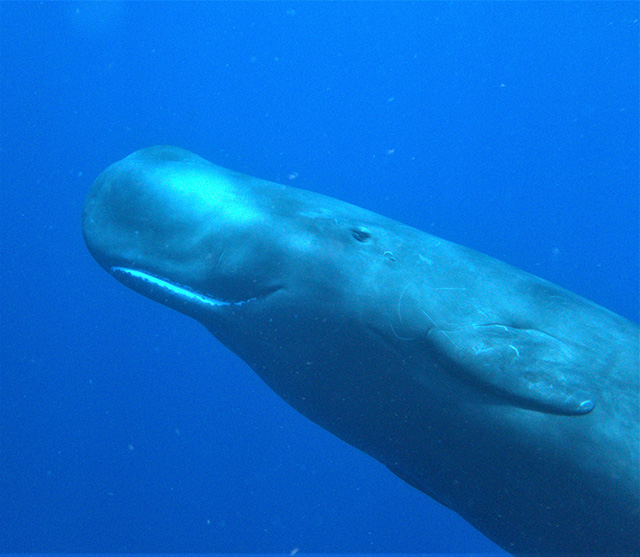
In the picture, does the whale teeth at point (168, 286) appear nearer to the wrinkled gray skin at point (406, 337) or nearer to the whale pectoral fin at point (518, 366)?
the wrinkled gray skin at point (406, 337)

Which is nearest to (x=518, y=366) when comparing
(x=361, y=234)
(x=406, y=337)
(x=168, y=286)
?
(x=406, y=337)

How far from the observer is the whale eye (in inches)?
165

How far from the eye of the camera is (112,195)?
13.4 feet

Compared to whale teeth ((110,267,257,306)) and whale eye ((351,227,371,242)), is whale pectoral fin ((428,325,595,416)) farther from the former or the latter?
whale teeth ((110,267,257,306))

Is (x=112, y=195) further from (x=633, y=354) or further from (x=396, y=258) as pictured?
(x=633, y=354)

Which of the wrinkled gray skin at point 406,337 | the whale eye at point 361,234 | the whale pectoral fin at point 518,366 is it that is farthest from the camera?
the whale eye at point 361,234

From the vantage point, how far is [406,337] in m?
3.86

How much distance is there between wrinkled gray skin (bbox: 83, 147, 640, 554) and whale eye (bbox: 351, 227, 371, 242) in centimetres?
1

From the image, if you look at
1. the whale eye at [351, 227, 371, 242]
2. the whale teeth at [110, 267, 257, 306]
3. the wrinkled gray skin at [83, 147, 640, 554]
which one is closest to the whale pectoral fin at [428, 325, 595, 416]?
the wrinkled gray skin at [83, 147, 640, 554]

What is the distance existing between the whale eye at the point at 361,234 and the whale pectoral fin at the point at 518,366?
975mm

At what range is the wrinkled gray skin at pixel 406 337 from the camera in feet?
12.0

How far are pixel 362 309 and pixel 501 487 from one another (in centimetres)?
172

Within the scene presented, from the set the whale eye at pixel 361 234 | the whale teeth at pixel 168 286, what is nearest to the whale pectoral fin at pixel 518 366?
the whale eye at pixel 361 234

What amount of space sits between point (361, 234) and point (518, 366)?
5.17 ft
